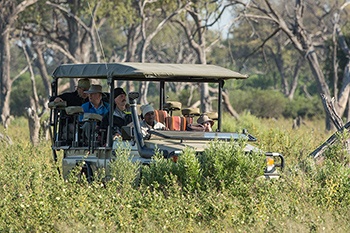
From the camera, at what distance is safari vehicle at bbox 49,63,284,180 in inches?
400

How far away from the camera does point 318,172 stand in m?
10.3

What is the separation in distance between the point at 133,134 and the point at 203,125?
1265 mm

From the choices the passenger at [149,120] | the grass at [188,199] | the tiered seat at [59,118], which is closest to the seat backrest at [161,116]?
the passenger at [149,120]

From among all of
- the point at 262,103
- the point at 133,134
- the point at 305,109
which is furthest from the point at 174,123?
the point at 262,103

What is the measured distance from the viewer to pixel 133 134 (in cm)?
1035

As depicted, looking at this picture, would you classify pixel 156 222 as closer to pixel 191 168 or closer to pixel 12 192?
pixel 191 168

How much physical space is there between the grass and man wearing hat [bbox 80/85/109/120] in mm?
1461

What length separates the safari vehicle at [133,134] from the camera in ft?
33.3

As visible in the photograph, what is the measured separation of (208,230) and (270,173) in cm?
218

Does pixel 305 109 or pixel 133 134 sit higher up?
pixel 133 134

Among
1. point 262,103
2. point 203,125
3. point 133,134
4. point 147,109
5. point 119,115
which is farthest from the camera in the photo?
point 262,103

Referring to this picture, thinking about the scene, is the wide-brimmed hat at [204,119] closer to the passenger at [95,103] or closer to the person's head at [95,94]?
the passenger at [95,103]

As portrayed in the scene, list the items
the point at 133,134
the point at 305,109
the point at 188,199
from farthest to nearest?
the point at 305,109 → the point at 133,134 → the point at 188,199

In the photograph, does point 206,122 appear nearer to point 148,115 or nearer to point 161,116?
point 161,116
